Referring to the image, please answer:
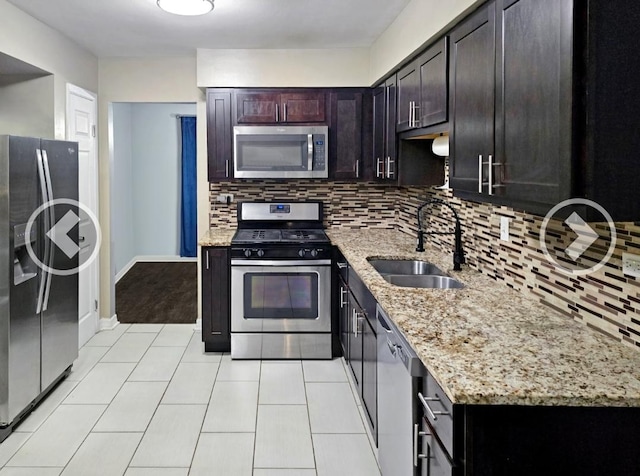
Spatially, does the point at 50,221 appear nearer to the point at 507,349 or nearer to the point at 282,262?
the point at 282,262

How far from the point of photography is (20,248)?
119 inches

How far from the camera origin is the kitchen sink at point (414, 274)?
2960mm

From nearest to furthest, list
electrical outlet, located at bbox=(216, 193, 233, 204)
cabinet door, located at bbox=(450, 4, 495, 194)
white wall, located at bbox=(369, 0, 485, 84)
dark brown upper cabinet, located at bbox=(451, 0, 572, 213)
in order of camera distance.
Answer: dark brown upper cabinet, located at bbox=(451, 0, 572, 213), cabinet door, located at bbox=(450, 4, 495, 194), white wall, located at bbox=(369, 0, 485, 84), electrical outlet, located at bbox=(216, 193, 233, 204)

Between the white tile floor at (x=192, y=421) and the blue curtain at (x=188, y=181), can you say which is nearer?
the white tile floor at (x=192, y=421)

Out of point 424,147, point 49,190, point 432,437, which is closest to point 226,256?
point 49,190

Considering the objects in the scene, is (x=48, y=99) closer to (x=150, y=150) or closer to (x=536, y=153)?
(x=536, y=153)

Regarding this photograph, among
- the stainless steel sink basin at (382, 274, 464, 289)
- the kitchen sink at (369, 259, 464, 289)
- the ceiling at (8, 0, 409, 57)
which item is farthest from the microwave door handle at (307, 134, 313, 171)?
the stainless steel sink basin at (382, 274, 464, 289)

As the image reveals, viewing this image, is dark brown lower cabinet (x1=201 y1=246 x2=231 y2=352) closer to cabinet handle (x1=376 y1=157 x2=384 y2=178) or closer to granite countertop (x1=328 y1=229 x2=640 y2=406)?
cabinet handle (x1=376 y1=157 x2=384 y2=178)

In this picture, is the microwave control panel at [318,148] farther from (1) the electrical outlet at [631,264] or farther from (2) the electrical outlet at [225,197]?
(1) the electrical outlet at [631,264]

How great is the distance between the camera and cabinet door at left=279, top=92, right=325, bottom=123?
174 inches

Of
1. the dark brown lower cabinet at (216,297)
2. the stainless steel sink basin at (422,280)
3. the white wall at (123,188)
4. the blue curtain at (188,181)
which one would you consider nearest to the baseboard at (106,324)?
the dark brown lower cabinet at (216,297)

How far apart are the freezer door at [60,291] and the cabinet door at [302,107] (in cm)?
161

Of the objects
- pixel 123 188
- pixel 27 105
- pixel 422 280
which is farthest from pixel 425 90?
pixel 123 188

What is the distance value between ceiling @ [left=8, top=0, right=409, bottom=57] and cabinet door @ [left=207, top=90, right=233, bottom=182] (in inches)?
15.6
